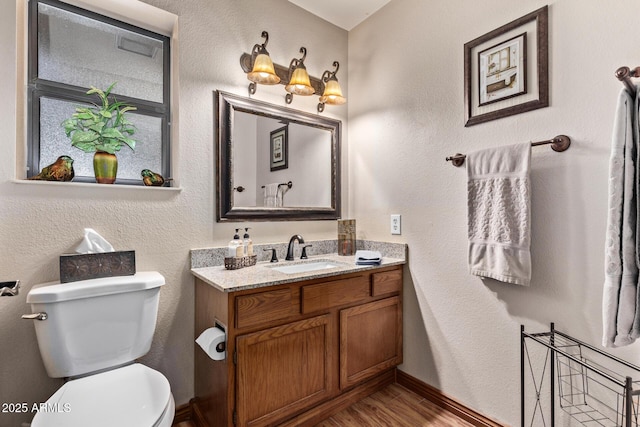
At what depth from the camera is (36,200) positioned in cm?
139

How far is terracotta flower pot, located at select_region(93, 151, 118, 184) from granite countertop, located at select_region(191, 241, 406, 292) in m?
0.63

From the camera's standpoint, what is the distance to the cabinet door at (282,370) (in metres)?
1.43

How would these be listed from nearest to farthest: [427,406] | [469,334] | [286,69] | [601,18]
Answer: [601,18] → [469,334] → [427,406] → [286,69]

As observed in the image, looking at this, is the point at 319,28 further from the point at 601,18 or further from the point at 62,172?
the point at 62,172

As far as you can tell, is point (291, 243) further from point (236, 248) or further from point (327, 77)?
point (327, 77)

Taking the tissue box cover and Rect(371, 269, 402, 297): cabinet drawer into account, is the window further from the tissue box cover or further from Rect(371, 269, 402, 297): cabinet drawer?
Rect(371, 269, 402, 297): cabinet drawer

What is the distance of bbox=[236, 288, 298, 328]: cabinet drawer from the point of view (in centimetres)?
141

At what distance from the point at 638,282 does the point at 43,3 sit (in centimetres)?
276

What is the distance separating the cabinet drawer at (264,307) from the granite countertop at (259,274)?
0.06m

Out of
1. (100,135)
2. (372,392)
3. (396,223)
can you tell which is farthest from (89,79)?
(372,392)

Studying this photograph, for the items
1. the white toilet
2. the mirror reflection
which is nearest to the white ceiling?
the mirror reflection

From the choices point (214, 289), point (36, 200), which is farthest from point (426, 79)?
point (36, 200)

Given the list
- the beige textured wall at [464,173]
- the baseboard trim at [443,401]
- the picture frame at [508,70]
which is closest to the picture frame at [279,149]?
the beige textured wall at [464,173]

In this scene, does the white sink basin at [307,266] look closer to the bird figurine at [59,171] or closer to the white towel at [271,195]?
the white towel at [271,195]
